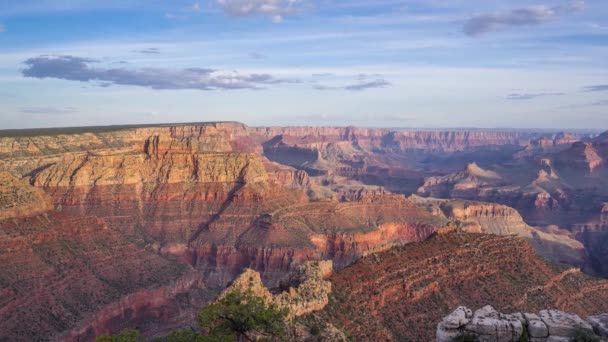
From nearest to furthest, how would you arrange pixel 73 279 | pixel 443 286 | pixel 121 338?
pixel 121 338 < pixel 443 286 < pixel 73 279

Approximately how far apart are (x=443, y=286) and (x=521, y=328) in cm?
2574

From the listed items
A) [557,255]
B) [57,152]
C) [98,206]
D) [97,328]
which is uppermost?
[57,152]

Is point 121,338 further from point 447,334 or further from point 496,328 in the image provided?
point 496,328

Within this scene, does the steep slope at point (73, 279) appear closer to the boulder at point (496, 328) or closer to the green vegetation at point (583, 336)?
the boulder at point (496, 328)

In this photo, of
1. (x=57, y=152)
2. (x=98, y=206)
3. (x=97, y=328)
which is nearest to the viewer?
(x=97, y=328)

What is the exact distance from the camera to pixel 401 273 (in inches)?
2136

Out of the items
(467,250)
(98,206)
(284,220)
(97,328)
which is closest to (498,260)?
(467,250)

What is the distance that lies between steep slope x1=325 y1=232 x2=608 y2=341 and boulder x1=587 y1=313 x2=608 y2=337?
720 inches

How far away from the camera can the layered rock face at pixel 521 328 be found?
29.2 meters

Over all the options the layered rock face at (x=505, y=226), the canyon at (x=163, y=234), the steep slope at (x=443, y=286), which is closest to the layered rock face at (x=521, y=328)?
the steep slope at (x=443, y=286)

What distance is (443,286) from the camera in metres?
55.1

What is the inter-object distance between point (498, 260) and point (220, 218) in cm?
6765

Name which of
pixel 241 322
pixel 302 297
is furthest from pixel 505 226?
pixel 241 322

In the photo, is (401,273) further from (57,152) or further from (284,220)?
(57,152)
